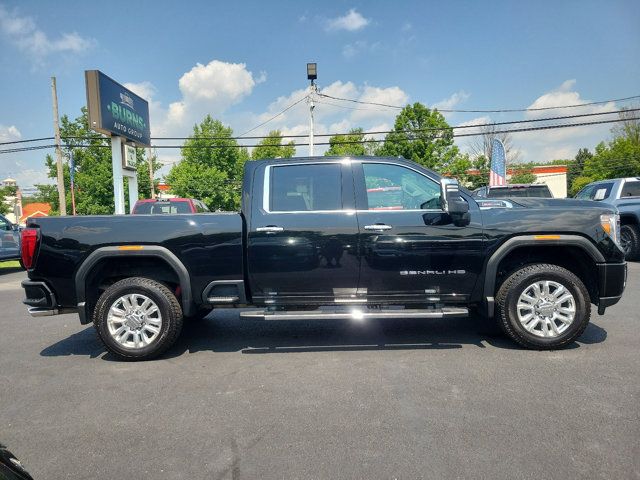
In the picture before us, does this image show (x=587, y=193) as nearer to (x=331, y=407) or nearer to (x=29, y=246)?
(x=331, y=407)

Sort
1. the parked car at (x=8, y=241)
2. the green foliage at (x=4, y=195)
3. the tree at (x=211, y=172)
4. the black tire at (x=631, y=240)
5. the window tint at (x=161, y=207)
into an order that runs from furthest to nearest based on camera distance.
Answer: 1. the green foliage at (x=4, y=195)
2. the tree at (x=211, y=172)
3. the parked car at (x=8, y=241)
4. the window tint at (x=161, y=207)
5. the black tire at (x=631, y=240)

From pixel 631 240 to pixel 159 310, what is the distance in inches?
467

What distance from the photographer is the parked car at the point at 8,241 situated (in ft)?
39.7

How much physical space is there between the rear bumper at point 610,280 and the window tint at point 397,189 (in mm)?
1832

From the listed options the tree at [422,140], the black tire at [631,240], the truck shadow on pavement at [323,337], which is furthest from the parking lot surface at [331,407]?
the tree at [422,140]

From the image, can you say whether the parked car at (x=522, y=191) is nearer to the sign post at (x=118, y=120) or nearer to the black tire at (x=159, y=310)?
the black tire at (x=159, y=310)

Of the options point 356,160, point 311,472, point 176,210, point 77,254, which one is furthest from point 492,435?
point 176,210

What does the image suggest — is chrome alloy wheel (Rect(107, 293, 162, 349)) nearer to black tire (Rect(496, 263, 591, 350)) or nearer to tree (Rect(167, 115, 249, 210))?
black tire (Rect(496, 263, 591, 350))

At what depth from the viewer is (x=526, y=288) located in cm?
426

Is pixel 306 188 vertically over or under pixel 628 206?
over

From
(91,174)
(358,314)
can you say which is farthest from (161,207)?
(91,174)

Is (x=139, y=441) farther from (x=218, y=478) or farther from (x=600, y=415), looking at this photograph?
(x=600, y=415)

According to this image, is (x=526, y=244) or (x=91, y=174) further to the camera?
(x=91, y=174)

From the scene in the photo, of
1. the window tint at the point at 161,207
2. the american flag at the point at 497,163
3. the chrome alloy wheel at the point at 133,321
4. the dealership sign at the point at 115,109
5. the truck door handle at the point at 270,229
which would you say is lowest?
the chrome alloy wheel at the point at 133,321
